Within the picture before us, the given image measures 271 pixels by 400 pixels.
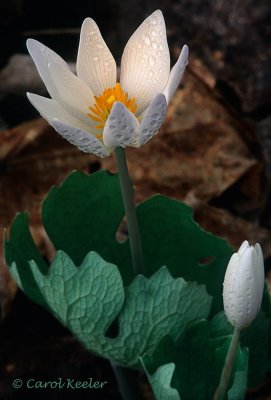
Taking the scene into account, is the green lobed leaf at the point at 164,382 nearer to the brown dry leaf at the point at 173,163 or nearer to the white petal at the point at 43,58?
the white petal at the point at 43,58

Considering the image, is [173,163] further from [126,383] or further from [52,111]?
[52,111]

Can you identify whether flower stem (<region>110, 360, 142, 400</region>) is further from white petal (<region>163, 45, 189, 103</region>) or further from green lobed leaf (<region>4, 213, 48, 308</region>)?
white petal (<region>163, 45, 189, 103</region>)

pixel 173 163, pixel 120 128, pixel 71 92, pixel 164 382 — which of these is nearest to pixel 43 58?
pixel 71 92

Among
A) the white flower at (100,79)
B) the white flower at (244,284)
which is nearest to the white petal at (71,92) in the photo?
the white flower at (100,79)

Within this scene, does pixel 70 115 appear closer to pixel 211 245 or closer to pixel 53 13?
pixel 211 245

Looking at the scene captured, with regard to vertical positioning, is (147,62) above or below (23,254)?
above
